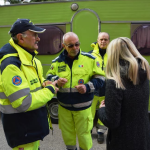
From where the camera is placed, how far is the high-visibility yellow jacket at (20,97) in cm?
165

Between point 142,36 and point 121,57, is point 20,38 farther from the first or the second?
point 142,36

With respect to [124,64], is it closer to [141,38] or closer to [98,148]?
[98,148]

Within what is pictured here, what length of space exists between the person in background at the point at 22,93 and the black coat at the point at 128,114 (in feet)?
2.34

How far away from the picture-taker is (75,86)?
2381mm

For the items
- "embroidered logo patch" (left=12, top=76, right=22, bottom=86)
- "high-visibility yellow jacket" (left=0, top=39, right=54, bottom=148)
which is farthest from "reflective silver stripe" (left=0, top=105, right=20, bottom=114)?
"embroidered logo patch" (left=12, top=76, right=22, bottom=86)

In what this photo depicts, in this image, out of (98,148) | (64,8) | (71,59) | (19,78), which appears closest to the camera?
(19,78)

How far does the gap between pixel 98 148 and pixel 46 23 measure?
3.08 metres

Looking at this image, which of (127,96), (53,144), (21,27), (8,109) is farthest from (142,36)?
(8,109)

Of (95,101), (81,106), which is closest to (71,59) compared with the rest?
(81,106)

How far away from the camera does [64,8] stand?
405 cm

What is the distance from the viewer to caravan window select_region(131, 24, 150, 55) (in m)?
3.76

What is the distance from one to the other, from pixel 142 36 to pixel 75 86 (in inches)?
90.7

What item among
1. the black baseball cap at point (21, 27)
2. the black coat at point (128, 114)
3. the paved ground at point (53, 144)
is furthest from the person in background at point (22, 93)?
the paved ground at point (53, 144)

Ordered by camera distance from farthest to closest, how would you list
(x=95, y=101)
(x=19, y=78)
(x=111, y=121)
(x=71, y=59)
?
(x=95, y=101) < (x=71, y=59) < (x=19, y=78) < (x=111, y=121)
